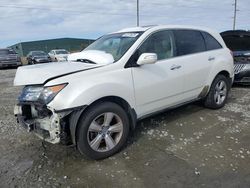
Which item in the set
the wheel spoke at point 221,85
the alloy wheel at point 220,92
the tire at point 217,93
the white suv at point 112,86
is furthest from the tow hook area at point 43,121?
the wheel spoke at point 221,85

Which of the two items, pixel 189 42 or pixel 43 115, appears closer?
pixel 43 115

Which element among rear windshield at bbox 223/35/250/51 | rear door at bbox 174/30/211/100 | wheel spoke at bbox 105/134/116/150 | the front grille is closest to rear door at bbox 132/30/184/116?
rear door at bbox 174/30/211/100

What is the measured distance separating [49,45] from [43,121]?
4565 centimetres

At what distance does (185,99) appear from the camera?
5.14m

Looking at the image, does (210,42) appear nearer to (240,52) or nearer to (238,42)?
(240,52)

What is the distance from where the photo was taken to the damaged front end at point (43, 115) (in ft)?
11.6

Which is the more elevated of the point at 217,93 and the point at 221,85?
the point at 221,85

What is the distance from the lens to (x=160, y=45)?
4723 millimetres

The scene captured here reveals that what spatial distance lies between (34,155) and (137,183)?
5.52 ft

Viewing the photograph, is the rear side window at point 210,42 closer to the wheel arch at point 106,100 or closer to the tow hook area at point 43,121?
the wheel arch at point 106,100

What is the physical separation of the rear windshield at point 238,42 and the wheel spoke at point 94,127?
6294 millimetres

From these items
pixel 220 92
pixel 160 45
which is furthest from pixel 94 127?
pixel 220 92

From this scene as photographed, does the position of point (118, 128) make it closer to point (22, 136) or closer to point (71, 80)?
point (71, 80)

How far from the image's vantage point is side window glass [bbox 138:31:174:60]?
14.7 ft
